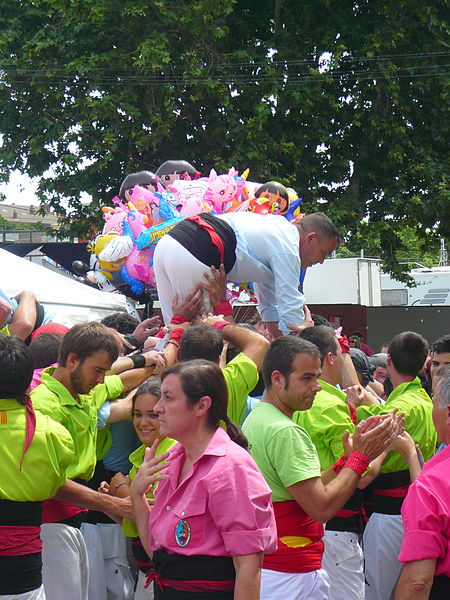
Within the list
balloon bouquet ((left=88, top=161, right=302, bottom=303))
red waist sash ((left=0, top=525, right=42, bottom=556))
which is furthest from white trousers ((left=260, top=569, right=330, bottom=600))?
balloon bouquet ((left=88, top=161, right=302, bottom=303))

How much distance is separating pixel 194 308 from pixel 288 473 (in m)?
1.75

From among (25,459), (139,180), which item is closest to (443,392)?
(25,459)

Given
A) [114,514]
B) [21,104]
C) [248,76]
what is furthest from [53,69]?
[114,514]

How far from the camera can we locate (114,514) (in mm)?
3768

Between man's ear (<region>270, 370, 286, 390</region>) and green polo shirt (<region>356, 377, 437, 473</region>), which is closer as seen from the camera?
man's ear (<region>270, 370, 286, 390</region>)

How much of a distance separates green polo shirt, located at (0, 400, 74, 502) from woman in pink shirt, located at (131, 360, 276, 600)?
46 cm

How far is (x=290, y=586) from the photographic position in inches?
136

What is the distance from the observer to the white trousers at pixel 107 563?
4453mm

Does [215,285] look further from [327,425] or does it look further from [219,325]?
[327,425]

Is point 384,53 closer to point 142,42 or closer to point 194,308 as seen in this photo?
point 142,42

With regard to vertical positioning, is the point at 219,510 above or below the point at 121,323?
below

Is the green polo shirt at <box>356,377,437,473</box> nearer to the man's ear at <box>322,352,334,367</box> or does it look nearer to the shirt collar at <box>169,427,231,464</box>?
the man's ear at <box>322,352,334,367</box>

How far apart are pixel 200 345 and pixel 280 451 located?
77 centimetres

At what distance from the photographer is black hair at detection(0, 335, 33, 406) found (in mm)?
3240
